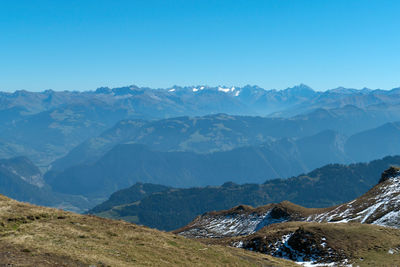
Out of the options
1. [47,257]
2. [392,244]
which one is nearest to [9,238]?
[47,257]

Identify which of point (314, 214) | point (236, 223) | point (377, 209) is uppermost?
point (377, 209)

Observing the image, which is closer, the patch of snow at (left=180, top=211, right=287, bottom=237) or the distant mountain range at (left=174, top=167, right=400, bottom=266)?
the distant mountain range at (left=174, top=167, right=400, bottom=266)

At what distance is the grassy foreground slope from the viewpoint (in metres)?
31.1

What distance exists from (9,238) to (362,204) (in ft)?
288

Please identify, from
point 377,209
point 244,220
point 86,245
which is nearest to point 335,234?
point 377,209

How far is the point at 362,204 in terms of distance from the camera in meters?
93.9

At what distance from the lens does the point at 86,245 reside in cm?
3644

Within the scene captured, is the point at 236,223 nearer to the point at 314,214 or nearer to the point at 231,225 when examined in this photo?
the point at 231,225

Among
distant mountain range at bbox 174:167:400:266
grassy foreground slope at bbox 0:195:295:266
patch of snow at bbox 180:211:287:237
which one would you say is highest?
grassy foreground slope at bbox 0:195:295:266

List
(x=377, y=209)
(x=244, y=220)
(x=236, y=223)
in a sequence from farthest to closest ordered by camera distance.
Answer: (x=244, y=220), (x=236, y=223), (x=377, y=209)

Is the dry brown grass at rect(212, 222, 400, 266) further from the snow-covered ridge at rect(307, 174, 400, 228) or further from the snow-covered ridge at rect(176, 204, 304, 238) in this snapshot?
the snow-covered ridge at rect(176, 204, 304, 238)

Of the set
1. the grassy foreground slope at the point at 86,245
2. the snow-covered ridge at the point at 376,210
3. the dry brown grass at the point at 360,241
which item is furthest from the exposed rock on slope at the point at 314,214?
the grassy foreground slope at the point at 86,245

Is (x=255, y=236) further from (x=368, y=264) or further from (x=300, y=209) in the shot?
(x=300, y=209)

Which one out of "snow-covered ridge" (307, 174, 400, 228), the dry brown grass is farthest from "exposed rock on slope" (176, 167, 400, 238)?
the dry brown grass
